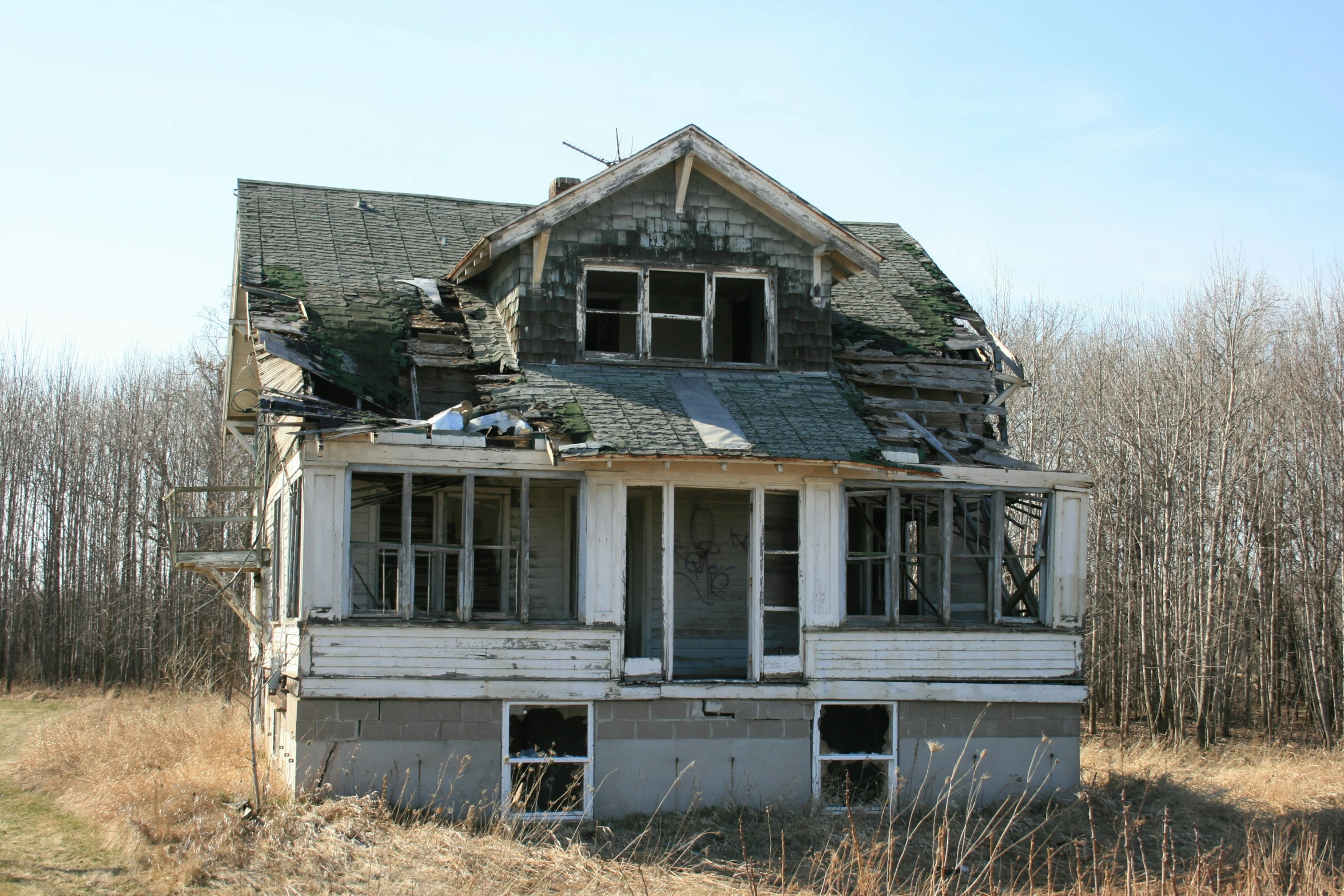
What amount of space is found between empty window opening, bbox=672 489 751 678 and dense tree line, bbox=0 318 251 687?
15.1 meters

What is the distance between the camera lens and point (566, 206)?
1412cm

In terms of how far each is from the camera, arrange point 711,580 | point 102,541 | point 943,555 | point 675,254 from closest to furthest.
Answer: point 943,555 → point 675,254 → point 711,580 → point 102,541

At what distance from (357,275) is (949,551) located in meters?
8.25

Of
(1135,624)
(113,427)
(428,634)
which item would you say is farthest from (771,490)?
(113,427)

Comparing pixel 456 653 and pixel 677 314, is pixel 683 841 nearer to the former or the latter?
pixel 456 653

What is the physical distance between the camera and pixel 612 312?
14.3 metres

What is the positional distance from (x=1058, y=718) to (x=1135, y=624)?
10789mm

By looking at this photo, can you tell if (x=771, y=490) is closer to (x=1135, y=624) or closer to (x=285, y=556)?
(x=285, y=556)

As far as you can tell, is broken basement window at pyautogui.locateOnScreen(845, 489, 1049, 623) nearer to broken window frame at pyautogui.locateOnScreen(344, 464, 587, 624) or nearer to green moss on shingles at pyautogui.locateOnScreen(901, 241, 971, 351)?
green moss on shingles at pyautogui.locateOnScreen(901, 241, 971, 351)

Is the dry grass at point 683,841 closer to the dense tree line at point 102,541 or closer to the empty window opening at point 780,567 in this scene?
the empty window opening at point 780,567

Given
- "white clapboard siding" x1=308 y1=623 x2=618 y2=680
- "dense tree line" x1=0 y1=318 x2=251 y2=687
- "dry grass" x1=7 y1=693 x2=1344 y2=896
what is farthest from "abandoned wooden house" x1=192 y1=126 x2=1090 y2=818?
"dense tree line" x1=0 y1=318 x2=251 y2=687

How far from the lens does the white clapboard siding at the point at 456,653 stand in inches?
468

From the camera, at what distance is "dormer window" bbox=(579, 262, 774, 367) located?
14.5 metres

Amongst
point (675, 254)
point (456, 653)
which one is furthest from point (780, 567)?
point (456, 653)
